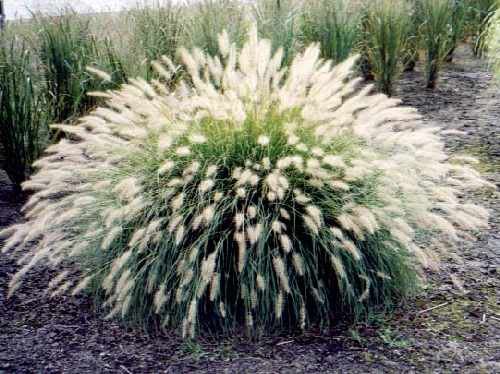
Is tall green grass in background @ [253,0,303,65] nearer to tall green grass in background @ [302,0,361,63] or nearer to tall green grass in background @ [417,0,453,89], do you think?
tall green grass in background @ [302,0,361,63]

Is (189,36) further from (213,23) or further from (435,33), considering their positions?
(435,33)

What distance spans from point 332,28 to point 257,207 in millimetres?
3238

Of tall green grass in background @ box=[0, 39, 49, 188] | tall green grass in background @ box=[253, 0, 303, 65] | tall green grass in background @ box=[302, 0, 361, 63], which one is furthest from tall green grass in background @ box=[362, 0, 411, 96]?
tall green grass in background @ box=[0, 39, 49, 188]

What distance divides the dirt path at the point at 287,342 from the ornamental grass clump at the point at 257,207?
0.36ft

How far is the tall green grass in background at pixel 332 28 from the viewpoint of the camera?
213 inches

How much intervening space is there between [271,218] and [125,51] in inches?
105

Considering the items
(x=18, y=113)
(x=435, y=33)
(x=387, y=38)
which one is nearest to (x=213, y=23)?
(x=387, y=38)

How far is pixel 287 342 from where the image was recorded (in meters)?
2.65

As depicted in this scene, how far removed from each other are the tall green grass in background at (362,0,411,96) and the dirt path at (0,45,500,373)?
289 cm

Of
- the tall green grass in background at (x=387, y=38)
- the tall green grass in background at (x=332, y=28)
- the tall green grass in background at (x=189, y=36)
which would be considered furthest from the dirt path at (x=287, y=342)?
the tall green grass in background at (x=387, y=38)

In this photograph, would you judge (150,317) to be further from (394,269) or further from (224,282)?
(394,269)

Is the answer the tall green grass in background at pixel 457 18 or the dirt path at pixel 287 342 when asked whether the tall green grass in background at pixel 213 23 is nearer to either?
the dirt path at pixel 287 342

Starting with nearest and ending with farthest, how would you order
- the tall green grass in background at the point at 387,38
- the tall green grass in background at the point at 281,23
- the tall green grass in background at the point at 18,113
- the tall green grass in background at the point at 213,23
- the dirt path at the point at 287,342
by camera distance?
1. the dirt path at the point at 287,342
2. the tall green grass in background at the point at 18,113
3. the tall green grass in background at the point at 213,23
4. the tall green grass in background at the point at 281,23
5. the tall green grass in background at the point at 387,38

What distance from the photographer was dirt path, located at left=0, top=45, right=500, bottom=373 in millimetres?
2496
